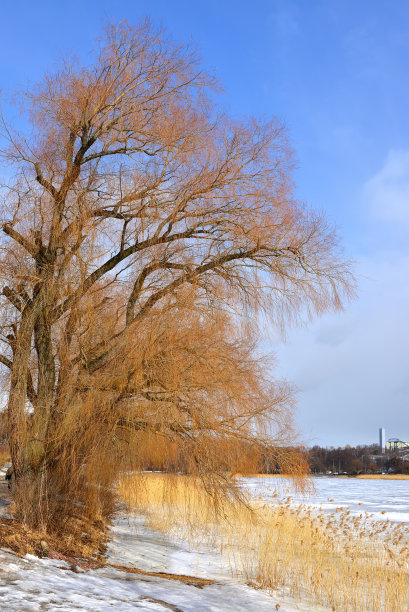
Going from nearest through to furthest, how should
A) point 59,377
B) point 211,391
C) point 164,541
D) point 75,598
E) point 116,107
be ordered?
point 75,598 → point 211,391 → point 59,377 → point 116,107 → point 164,541

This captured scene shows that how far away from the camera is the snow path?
17.6 feet

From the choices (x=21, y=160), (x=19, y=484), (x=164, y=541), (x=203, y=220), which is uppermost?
(x=21, y=160)

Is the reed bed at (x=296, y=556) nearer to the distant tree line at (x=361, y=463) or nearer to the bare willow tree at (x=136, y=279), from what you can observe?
the bare willow tree at (x=136, y=279)

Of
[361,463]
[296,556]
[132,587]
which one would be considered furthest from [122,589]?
[361,463]

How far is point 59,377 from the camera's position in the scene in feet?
29.0

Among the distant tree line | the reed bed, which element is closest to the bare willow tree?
the reed bed

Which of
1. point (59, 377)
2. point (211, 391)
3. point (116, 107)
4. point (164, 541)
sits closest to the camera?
point (211, 391)

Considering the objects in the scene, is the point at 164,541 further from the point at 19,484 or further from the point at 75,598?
the point at 75,598

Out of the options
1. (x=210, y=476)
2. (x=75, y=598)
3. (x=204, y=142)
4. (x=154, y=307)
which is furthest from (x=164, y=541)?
(x=204, y=142)

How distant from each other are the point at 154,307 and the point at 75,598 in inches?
171

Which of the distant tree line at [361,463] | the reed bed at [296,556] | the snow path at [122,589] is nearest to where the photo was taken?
the snow path at [122,589]

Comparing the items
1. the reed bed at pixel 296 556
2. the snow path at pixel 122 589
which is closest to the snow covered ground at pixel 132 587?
the snow path at pixel 122 589

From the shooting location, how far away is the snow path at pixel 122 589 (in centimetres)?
538

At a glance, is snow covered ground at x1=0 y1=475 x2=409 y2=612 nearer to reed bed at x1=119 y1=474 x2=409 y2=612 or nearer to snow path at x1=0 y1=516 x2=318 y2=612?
snow path at x1=0 y1=516 x2=318 y2=612
